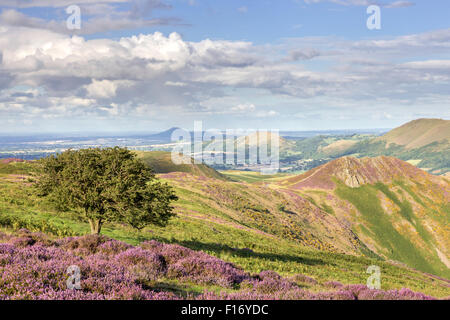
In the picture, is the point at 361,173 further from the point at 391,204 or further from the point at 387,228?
the point at 387,228

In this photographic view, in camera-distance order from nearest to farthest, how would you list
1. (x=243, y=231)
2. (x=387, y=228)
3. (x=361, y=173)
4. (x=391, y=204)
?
(x=243, y=231)
(x=387, y=228)
(x=391, y=204)
(x=361, y=173)

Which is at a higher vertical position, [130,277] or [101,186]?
[101,186]

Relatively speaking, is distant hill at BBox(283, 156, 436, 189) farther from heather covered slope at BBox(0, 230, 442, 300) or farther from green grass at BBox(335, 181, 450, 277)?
heather covered slope at BBox(0, 230, 442, 300)

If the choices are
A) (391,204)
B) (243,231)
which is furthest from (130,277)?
(391,204)

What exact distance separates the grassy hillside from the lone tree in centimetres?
171

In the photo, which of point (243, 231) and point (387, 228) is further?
point (387, 228)

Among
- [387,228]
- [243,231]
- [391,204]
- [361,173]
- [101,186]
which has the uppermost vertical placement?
[101,186]

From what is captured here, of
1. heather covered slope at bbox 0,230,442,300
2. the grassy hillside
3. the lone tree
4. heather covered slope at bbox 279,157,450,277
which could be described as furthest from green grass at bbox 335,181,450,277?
heather covered slope at bbox 0,230,442,300

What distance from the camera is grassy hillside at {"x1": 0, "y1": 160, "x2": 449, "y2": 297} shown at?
24375 millimetres

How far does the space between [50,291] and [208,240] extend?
28.4 m

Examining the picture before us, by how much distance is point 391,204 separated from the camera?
12512 centimetres

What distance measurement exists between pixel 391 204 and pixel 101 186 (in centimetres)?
12858

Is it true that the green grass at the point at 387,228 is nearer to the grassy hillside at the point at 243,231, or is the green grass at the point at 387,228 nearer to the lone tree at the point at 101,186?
the grassy hillside at the point at 243,231
